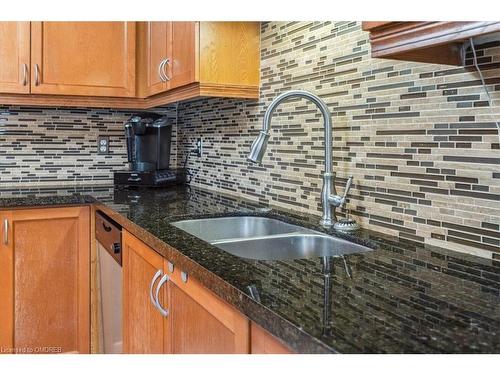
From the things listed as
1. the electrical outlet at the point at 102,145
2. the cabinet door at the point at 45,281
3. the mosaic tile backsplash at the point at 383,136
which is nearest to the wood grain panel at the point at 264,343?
the mosaic tile backsplash at the point at 383,136

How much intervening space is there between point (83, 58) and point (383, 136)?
174 cm

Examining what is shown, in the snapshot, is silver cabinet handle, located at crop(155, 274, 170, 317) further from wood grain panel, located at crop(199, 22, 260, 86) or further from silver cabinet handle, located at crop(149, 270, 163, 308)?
wood grain panel, located at crop(199, 22, 260, 86)

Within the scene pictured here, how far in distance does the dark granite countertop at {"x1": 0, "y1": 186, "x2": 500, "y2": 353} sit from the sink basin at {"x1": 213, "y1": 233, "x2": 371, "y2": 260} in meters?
0.06

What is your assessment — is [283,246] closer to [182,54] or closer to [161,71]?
[182,54]

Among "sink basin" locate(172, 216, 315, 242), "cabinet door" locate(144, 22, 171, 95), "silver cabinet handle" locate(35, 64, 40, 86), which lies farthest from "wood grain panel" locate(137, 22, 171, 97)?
"sink basin" locate(172, 216, 315, 242)

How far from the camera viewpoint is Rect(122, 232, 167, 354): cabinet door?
1.42 m

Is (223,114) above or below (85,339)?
above

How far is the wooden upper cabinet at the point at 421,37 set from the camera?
2.67 ft

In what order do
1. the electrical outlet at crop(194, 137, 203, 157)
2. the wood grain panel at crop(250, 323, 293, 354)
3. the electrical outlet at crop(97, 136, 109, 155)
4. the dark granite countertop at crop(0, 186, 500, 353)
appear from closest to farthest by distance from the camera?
the dark granite countertop at crop(0, 186, 500, 353), the wood grain panel at crop(250, 323, 293, 354), the electrical outlet at crop(194, 137, 203, 157), the electrical outlet at crop(97, 136, 109, 155)

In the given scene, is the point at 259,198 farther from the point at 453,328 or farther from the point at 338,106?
the point at 453,328

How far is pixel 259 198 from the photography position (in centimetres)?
215

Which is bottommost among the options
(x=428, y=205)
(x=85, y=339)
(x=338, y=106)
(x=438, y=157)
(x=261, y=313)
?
(x=85, y=339)

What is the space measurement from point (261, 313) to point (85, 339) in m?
1.79
